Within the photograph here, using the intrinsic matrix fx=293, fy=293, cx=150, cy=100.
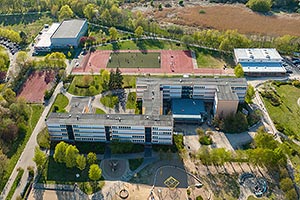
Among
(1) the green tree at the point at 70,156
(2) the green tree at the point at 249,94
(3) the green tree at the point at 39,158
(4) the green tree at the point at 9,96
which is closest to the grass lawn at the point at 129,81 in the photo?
(4) the green tree at the point at 9,96

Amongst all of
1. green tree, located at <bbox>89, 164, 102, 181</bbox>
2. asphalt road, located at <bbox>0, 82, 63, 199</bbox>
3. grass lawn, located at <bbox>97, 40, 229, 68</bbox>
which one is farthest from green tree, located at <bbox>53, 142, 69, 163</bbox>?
grass lawn, located at <bbox>97, 40, 229, 68</bbox>

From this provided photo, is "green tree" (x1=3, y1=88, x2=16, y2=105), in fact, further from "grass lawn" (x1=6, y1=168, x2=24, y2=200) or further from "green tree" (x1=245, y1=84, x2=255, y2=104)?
"green tree" (x1=245, y1=84, x2=255, y2=104)

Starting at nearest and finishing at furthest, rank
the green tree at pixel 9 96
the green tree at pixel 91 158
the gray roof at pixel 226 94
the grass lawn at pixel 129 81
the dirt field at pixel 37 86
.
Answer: the green tree at pixel 91 158
the gray roof at pixel 226 94
the green tree at pixel 9 96
the dirt field at pixel 37 86
the grass lawn at pixel 129 81

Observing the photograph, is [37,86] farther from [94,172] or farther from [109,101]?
[94,172]

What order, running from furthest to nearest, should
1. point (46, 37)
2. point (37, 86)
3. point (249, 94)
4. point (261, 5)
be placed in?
point (261, 5) → point (46, 37) → point (37, 86) → point (249, 94)

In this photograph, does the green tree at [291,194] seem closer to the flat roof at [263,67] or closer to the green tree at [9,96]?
the flat roof at [263,67]

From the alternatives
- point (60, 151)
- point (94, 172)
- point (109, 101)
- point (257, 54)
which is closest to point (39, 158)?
point (60, 151)
